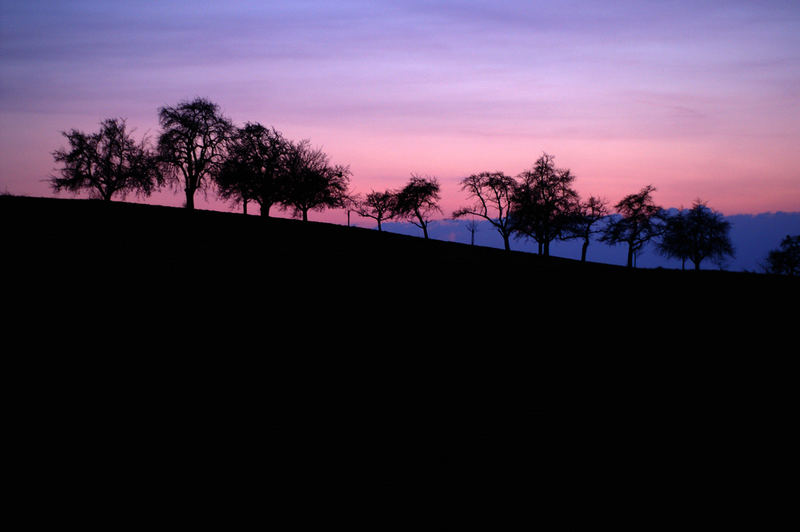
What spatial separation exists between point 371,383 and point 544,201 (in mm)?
56993

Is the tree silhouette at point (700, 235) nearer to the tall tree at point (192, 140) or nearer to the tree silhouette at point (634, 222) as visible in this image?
the tree silhouette at point (634, 222)

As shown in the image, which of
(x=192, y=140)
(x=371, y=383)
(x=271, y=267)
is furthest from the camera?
(x=192, y=140)

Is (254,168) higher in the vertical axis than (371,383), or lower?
higher

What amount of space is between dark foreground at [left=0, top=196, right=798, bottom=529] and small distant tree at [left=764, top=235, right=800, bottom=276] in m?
64.7

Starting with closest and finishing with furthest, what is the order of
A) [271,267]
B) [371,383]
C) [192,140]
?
[371,383]
[271,267]
[192,140]

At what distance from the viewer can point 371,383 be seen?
11297 mm

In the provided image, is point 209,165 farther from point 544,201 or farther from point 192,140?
point 544,201

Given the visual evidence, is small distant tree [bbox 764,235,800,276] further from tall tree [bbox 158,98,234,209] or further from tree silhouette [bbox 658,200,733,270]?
tall tree [bbox 158,98,234,209]

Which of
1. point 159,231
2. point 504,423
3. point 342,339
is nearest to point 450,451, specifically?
point 504,423

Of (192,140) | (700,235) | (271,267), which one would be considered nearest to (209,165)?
(192,140)

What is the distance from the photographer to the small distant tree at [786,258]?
71312 mm

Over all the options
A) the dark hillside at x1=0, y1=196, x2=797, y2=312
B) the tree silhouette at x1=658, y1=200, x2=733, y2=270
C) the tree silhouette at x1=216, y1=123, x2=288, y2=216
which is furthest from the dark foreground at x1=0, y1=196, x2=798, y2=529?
the tree silhouette at x1=658, y1=200, x2=733, y2=270

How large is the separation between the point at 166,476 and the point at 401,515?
12.6 ft

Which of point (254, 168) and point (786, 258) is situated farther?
point (786, 258)
